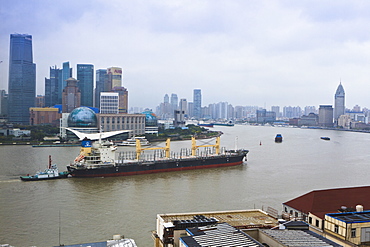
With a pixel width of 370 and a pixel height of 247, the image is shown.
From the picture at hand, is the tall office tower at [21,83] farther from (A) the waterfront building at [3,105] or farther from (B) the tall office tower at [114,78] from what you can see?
(B) the tall office tower at [114,78]

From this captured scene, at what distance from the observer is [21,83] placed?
104 ft

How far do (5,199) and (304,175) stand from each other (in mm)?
8055

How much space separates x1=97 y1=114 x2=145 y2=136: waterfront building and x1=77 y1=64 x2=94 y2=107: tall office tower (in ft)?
98.5

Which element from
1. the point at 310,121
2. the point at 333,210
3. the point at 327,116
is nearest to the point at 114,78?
the point at 310,121

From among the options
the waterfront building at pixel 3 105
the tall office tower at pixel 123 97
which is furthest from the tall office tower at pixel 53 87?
the waterfront building at pixel 3 105

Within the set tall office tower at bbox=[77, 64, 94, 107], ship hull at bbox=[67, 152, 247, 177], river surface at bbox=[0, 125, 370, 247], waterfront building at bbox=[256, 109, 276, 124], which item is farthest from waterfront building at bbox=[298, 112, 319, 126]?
ship hull at bbox=[67, 152, 247, 177]

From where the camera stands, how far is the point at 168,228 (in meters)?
3.52

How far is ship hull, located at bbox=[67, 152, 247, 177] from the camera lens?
1019 cm

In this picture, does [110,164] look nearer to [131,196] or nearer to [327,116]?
[131,196]

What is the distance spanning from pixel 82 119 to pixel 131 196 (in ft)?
52.9

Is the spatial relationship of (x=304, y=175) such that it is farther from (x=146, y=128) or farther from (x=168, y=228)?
(x=146, y=128)

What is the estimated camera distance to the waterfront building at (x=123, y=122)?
987 inches

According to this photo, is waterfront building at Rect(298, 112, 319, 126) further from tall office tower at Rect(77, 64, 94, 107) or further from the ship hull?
the ship hull

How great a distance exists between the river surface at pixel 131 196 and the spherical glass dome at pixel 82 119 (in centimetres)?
1021
